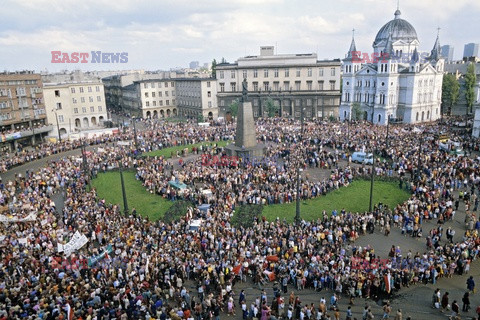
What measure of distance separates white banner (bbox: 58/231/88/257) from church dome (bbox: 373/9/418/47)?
258 ft

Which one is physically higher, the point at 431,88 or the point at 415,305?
the point at 431,88

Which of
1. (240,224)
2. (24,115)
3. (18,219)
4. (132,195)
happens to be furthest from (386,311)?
(24,115)

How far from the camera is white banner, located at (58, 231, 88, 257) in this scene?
20562mm

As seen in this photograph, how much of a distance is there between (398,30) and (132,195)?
2849 inches

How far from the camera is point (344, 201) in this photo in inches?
1152

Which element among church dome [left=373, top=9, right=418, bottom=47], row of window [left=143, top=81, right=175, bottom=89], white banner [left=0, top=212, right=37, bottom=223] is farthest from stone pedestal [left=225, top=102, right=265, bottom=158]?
row of window [left=143, top=81, right=175, bottom=89]

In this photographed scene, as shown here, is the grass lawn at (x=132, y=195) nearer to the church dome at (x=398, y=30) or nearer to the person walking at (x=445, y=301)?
the person walking at (x=445, y=301)

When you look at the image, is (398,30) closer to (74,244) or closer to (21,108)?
(21,108)

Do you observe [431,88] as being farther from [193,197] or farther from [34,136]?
[34,136]

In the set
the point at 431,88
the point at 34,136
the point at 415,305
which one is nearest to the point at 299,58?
the point at 431,88

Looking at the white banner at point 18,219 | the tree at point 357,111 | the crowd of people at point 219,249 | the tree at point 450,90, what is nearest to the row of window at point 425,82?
the tree at point 450,90

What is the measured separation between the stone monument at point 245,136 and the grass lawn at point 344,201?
1177 centimetres

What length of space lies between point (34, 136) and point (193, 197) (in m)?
41.1

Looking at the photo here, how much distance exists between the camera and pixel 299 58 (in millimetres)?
80688
